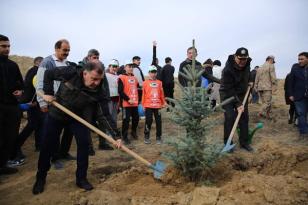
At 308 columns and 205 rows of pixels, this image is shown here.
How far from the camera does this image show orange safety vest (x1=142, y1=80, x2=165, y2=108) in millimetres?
7352

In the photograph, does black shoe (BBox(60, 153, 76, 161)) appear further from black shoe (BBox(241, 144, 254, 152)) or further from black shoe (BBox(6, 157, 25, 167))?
black shoe (BBox(241, 144, 254, 152))

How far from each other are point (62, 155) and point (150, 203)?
2718 mm

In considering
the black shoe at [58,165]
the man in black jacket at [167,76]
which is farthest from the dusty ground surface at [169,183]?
the man in black jacket at [167,76]

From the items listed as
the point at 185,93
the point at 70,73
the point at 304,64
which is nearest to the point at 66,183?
the point at 70,73

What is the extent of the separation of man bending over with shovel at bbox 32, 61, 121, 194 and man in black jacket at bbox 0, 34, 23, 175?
3.69ft

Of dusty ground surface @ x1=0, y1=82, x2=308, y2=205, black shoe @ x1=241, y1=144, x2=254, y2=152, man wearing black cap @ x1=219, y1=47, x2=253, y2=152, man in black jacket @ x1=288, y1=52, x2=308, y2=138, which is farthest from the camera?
man in black jacket @ x1=288, y1=52, x2=308, y2=138

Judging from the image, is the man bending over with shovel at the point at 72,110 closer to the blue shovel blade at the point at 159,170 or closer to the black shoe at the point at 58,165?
the blue shovel blade at the point at 159,170

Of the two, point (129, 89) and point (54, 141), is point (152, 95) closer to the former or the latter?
point (129, 89)

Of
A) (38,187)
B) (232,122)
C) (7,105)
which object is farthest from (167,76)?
(38,187)

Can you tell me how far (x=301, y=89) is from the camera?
7.76 meters

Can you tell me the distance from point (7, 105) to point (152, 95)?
3203mm

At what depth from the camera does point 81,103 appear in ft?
14.4

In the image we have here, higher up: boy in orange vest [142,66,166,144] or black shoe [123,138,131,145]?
boy in orange vest [142,66,166,144]

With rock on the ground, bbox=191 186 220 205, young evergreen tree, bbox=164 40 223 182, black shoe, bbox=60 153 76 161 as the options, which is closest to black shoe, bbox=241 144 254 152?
young evergreen tree, bbox=164 40 223 182
